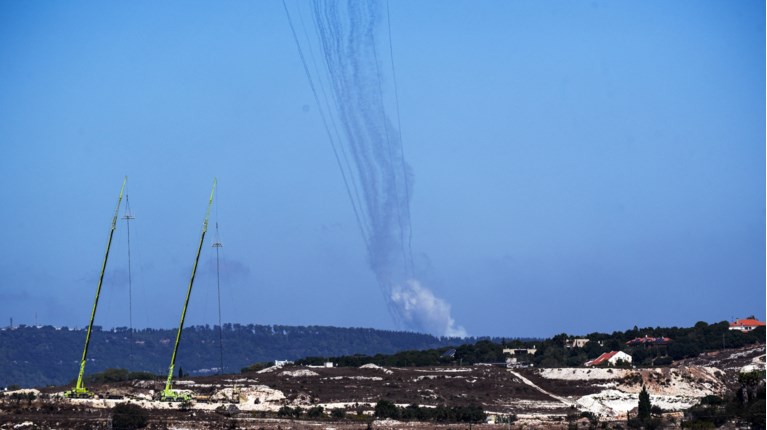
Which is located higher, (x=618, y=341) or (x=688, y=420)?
(x=618, y=341)

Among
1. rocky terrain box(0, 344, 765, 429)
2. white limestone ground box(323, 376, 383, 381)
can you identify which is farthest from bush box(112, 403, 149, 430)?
white limestone ground box(323, 376, 383, 381)

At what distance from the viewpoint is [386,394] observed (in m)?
131

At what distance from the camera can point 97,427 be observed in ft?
345

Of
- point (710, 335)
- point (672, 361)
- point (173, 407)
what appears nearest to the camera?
point (173, 407)

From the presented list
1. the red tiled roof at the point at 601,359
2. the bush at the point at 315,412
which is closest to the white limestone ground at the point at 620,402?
the bush at the point at 315,412

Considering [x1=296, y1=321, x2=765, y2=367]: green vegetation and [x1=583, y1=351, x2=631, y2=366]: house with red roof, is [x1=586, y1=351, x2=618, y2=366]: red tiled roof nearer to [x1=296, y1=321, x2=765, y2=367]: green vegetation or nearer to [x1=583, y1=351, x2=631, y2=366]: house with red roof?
[x1=583, y1=351, x2=631, y2=366]: house with red roof

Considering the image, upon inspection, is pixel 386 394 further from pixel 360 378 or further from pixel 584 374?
pixel 584 374

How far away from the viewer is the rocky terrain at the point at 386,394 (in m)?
109

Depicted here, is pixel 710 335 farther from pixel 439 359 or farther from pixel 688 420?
pixel 688 420

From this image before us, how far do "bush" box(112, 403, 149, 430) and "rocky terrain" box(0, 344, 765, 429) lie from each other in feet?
2.49

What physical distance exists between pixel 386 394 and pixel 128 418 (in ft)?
104

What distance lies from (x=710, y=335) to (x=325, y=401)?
80073mm

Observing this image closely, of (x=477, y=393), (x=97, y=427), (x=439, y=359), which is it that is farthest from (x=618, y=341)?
(x=97, y=427)

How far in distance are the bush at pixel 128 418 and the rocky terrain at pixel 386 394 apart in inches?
29.9
